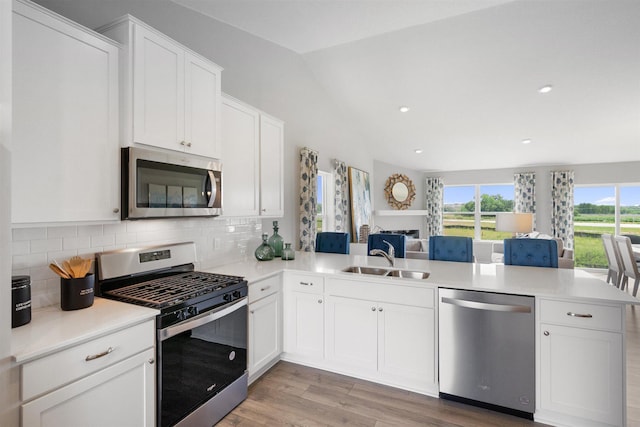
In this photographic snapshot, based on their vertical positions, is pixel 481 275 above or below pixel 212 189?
below

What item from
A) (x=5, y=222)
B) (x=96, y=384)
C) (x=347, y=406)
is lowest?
(x=347, y=406)

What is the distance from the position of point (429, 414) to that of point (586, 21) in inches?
154

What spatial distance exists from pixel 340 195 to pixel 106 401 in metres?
4.42

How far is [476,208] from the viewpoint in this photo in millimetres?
8094

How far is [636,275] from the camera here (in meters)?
4.36

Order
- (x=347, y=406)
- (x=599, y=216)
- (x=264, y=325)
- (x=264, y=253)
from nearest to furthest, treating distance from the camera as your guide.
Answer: (x=347, y=406) → (x=264, y=325) → (x=264, y=253) → (x=599, y=216)

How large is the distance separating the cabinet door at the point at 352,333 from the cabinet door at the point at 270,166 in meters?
1.18

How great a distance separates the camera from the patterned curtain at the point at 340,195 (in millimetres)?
5367

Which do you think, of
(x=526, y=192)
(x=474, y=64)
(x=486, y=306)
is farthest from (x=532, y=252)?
(x=526, y=192)

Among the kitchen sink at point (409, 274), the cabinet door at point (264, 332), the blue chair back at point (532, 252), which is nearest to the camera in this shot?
the cabinet door at point (264, 332)

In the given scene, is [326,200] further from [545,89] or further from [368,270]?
[545,89]

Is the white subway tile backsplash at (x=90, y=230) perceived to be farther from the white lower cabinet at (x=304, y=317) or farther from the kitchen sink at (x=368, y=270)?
the kitchen sink at (x=368, y=270)

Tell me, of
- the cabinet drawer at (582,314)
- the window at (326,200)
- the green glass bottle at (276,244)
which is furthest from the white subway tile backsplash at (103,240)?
the window at (326,200)

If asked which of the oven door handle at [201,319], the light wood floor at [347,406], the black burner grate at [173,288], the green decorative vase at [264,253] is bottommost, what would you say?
the light wood floor at [347,406]
